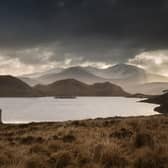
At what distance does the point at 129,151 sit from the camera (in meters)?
11.3

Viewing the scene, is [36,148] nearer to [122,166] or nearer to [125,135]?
[122,166]

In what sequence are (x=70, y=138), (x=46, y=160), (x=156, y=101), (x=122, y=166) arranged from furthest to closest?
(x=156, y=101)
(x=70, y=138)
(x=46, y=160)
(x=122, y=166)

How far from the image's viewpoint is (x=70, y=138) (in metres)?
16.2

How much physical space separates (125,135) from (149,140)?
13.9 feet

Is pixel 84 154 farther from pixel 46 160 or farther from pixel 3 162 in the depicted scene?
pixel 3 162

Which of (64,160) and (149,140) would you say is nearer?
(64,160)

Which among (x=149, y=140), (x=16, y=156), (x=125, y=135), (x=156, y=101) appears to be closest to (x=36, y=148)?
(x=16, y=156)

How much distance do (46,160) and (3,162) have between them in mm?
1481

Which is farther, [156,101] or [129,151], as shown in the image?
[156,101]

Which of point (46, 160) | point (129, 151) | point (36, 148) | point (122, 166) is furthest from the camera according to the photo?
point (36, 148)

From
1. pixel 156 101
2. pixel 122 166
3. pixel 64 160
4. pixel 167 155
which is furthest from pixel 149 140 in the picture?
pixel 156 101

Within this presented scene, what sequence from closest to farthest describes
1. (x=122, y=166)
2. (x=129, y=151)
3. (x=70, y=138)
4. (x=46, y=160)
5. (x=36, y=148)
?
(x=122, y=166) < (x=46, y=160) < (x=129, y=151) < (x=36, y=148) < (x=70, y=138)

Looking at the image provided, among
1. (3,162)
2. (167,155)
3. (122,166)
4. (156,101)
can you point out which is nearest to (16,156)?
(3,162)

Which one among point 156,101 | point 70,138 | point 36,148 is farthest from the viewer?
point 156,101
